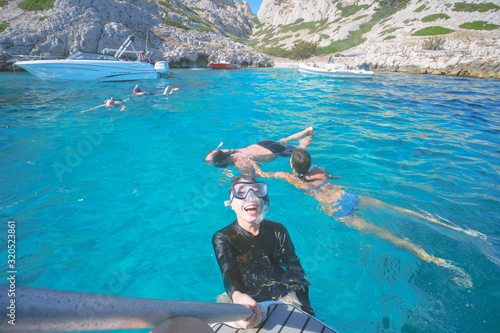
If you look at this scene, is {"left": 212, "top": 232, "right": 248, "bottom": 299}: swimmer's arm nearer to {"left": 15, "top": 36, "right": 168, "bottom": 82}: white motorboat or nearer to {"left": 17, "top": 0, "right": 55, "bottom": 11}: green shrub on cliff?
{"left": 15, "top": 36, "right": 168, "bottom": 82}: white motorboat

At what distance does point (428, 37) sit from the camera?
41375mm

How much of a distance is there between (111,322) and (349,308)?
2.68m

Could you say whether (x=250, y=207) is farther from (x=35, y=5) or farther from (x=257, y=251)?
(x=35, y=5)

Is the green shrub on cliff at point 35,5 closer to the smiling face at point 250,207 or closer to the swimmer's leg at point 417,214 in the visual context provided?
the smiling face at point 250,207

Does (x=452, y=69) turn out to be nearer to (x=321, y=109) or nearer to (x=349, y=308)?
(x=321, y=109)

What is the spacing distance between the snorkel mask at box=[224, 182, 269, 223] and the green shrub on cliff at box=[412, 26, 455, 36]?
5688cm

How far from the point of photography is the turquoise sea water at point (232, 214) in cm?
271

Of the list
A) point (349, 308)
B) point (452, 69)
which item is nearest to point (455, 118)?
point (349, 308)

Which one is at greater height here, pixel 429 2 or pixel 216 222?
pixel 429 2

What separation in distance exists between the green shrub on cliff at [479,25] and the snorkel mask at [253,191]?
188 ft

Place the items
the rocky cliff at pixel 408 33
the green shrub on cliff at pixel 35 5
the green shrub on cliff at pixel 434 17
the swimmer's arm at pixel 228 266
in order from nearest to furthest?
the swimmer's arm at pixel 228 266
the green shrub on cliff at pixel 35 5
the rocky cliff at pixel 408 33
the green shrub on cliff at pixel 434 17

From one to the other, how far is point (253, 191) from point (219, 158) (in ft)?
9.63

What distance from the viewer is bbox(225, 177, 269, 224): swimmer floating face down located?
2.16m

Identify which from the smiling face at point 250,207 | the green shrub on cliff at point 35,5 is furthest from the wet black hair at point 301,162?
the green shrub on cliff at point 35,5
